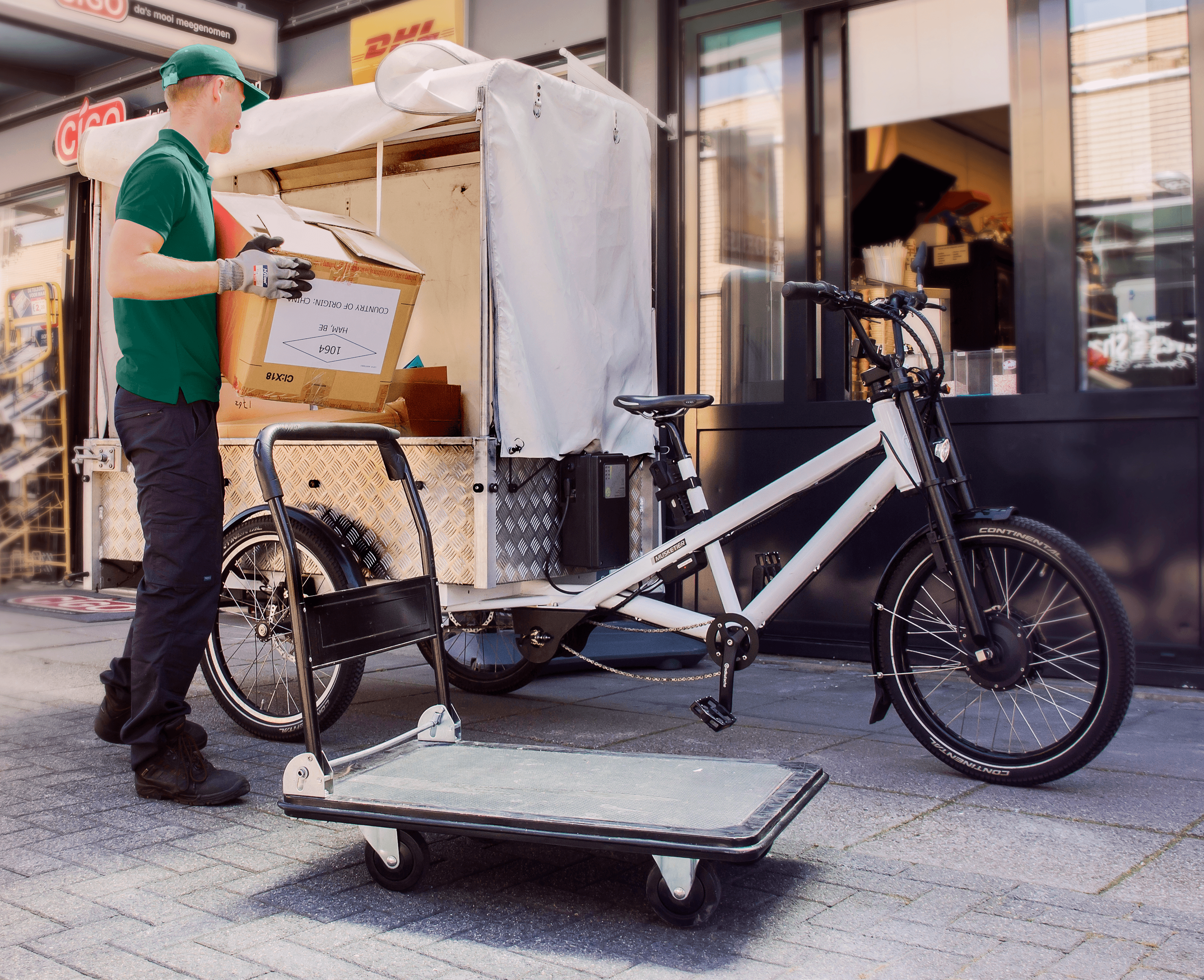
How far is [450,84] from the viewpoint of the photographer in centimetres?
411

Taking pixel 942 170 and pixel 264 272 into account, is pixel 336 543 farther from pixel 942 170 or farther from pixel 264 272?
pixel 942 170

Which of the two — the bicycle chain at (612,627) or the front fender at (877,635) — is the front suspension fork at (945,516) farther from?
the bicycle chain at (612,627)

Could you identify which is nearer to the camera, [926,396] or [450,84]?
[926,396]

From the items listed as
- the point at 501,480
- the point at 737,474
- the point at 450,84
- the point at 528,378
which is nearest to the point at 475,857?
the point at 501,480

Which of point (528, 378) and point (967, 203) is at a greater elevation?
point (967, 203)

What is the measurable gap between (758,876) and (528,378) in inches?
78.5

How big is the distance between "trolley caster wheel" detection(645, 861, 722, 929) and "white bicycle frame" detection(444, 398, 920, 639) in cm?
155

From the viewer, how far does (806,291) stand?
397cm

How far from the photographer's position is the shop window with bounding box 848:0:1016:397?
19.6ft

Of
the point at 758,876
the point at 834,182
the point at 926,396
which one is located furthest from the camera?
the point at 834,182

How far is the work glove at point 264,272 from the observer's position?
3.46m

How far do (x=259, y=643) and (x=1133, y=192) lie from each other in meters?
4.47

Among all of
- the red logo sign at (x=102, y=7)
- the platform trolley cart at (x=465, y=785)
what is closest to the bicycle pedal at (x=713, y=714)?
the platform trolley cart at (x=465, y=785)

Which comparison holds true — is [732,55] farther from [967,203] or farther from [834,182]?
[967,203]
